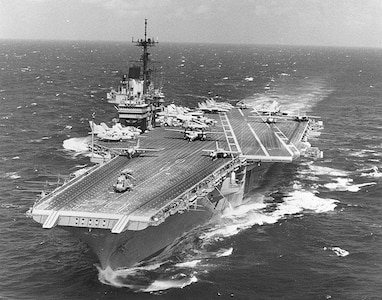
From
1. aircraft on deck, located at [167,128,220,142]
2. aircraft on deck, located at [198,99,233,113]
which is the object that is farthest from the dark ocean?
aircraft on deck, located at [198,99,233,113]

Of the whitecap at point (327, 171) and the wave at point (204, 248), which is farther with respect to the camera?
the whitecap at point (327, 171)

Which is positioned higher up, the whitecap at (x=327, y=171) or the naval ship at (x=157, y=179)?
the naval ship at (x=157, y=179)

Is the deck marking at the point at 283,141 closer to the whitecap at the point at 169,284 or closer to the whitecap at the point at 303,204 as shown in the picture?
the whitecap at the point at 303,204

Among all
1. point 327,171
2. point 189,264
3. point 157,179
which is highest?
point 157,179

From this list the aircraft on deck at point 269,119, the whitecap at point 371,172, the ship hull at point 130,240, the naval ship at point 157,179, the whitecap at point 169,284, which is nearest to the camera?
the whitecap at point 169,284

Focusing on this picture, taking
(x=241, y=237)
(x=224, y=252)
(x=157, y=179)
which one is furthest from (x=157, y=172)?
(x=224, y=252)

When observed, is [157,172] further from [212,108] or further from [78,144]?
[212,108]

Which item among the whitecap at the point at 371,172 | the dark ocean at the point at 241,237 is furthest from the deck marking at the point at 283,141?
the whitecap at the point at 371,172
